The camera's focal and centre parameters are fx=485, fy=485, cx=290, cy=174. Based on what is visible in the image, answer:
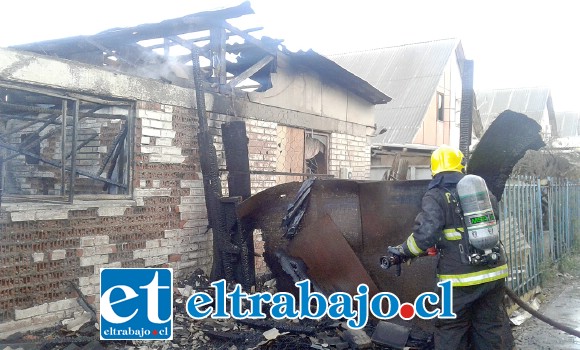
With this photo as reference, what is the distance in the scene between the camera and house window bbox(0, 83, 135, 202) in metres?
4.87

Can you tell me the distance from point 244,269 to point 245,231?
1.48 ft

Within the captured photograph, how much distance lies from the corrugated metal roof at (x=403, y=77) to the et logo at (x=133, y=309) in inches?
522

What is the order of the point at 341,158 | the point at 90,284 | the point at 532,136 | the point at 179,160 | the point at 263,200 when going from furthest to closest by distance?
the point at 341,158 < the point at 179,160 < the point at 263,200 < the point at 90,284 < the point at 532,136

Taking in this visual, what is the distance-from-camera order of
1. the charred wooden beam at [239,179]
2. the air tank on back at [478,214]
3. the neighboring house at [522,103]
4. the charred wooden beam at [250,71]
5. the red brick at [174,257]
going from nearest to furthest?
1. the air tank on back at [478,214]
2. the charred wooden beam at [239,179]
3. the red brick at [174,257]
4. the charred wooden beam at [250,71]
5. the neighboring house at [522,103]

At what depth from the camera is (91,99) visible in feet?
16.6

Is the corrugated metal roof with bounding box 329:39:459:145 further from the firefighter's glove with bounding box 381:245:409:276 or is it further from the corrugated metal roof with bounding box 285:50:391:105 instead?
the firefighter's glove with bounding box 381:245:409:276

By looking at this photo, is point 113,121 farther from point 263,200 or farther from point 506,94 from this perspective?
point 506,94

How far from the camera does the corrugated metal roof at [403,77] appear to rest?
712 inches

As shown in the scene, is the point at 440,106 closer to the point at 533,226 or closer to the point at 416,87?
the point at 416,87

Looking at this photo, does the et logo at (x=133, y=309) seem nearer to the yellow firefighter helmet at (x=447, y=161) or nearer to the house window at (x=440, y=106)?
the yellow firefighter helmet at (x=447, y=161)

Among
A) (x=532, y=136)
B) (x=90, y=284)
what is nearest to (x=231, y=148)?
(x=90, y=284)

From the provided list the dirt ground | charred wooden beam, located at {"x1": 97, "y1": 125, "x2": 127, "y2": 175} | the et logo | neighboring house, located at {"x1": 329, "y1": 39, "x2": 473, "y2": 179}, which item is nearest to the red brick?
the et logo

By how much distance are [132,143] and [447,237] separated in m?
3.54

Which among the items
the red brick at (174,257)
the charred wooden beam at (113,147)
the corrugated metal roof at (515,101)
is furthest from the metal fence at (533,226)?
the corrugated metal roof at (515,101)
